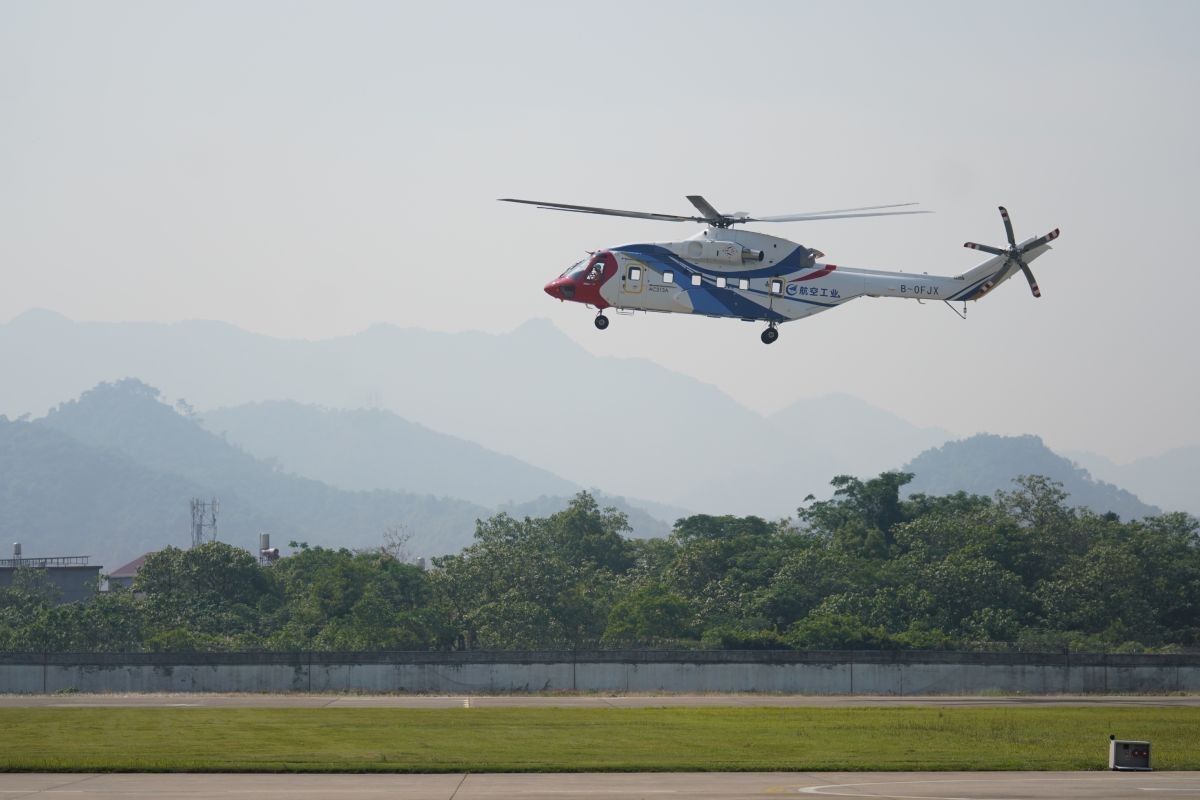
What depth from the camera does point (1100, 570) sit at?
9119 centimetres

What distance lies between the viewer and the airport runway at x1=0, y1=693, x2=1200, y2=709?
57.3 m

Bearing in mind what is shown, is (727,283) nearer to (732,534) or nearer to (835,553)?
(835,553)

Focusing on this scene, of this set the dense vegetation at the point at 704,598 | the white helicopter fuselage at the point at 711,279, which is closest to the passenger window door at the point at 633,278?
the white helicopter fuselage at the point at 711,279

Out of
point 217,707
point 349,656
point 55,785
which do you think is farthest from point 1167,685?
point 55,785

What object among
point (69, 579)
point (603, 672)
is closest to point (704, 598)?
point (603, 672)

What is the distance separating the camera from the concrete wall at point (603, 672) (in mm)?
66812

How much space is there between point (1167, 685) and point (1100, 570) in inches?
949

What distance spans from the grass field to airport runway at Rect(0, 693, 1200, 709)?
350 centimetres

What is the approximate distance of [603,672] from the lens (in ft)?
222

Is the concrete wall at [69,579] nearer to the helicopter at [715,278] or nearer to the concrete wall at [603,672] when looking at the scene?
the concrete wall at [603,672]

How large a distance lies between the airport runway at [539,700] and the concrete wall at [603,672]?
4.42ft

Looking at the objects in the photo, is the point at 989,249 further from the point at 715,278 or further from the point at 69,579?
the point at 69,579

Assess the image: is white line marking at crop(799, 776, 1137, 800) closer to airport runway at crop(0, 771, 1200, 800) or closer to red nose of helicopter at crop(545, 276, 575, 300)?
airport runway at crop(0, 771, 1200, 800)

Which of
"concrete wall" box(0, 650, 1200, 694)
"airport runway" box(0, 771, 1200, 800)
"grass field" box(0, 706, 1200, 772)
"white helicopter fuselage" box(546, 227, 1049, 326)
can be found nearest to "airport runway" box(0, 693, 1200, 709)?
"concrete wall" box(0, 650, 1200, 694)
